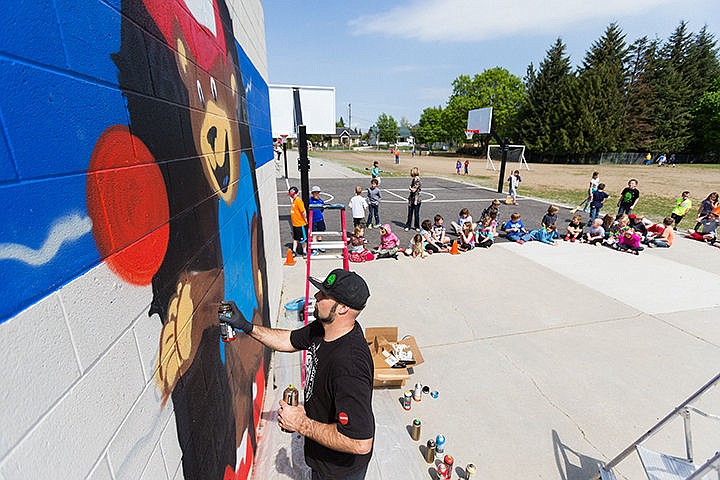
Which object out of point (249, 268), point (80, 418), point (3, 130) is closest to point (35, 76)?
point (3, 130)

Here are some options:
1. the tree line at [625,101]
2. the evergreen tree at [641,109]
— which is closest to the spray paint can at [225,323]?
the tree line at [625,101]

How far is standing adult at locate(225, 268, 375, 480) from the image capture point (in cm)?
179

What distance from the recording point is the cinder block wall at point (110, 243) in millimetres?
757

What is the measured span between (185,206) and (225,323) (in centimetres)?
84

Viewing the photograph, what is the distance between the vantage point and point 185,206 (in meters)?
1.80

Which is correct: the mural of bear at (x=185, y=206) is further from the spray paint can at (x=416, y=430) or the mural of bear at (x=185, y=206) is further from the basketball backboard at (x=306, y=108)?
the basketball backboard at (x=306, y=108)

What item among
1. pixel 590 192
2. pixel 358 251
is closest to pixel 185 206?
pixel 358 251

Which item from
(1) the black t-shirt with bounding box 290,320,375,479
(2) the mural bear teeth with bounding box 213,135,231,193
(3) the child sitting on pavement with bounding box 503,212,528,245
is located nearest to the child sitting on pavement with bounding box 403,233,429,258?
(3) the child sitting on pavement with bounding box 503,212,528,245

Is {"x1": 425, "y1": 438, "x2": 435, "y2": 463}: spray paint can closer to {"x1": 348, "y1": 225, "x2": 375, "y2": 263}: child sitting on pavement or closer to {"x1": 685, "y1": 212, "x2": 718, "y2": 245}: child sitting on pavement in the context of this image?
{"x1": 348, "y1": 225, "x2": 375, "y2": 263}: child sitting on pavement

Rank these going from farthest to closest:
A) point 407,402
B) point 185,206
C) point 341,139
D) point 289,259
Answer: point 341,139, point 289,259, point 407,402, point 185,206

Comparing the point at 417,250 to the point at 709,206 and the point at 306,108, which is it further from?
the point at 709,206

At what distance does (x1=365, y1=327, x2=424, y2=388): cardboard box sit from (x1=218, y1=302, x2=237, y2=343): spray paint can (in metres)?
2.29

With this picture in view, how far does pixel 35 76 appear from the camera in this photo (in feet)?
2.67

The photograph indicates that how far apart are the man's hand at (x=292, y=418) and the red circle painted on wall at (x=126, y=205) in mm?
1114
